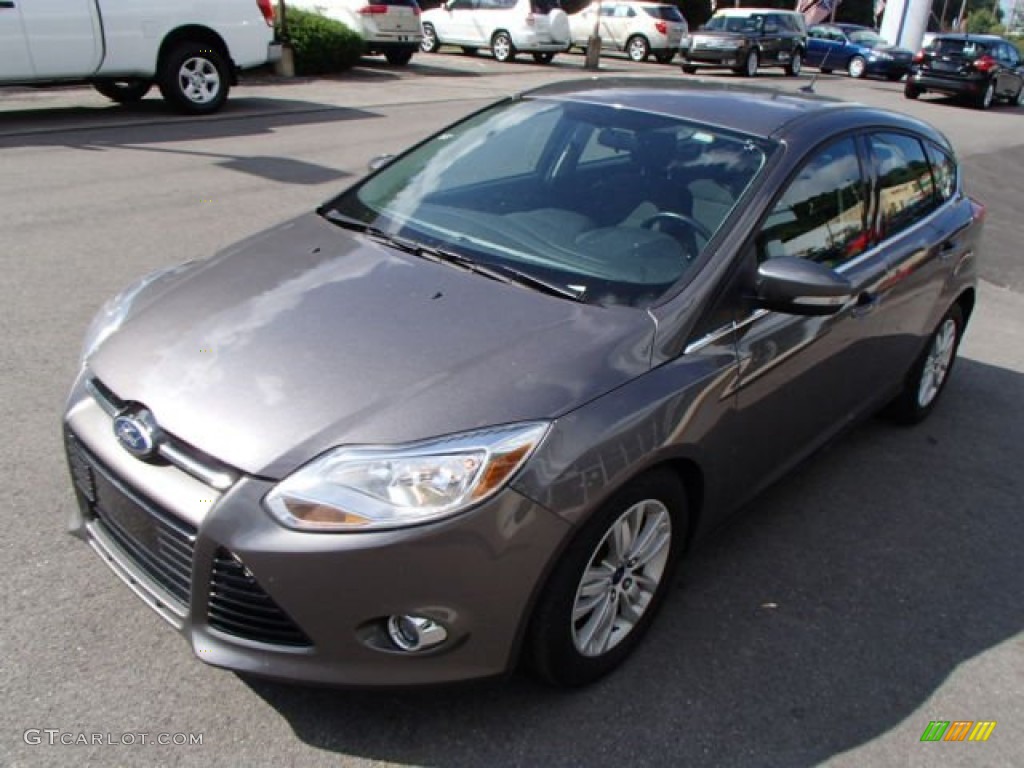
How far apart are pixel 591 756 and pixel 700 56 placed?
25903mm

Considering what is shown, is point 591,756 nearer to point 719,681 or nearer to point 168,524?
point 719,681

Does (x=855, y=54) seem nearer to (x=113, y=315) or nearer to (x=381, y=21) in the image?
(x=381, y=21)

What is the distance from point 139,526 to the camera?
2.38 meters

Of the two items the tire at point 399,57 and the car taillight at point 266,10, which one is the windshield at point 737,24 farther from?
the car taillight at point 266,10

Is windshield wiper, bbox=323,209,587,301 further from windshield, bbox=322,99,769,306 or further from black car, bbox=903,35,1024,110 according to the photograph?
black car, bbox=903,35,1024,110

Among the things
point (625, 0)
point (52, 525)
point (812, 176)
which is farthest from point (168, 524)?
point (625, 0)

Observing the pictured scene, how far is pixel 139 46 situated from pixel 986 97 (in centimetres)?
2052

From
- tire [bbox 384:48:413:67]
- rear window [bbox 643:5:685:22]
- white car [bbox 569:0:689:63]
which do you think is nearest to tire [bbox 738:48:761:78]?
white car [bbox 569:0:689:63]

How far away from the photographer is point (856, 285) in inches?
135

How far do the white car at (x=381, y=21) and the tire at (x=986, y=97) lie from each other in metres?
14.1

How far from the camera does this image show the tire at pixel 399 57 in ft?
66.0

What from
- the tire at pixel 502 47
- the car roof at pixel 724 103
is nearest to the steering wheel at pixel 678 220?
the car roof at pixel 724 103

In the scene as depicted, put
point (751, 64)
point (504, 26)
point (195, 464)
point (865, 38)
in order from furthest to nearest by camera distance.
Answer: point (865, 38) → point (751, 64) → point (504, 26) → point (195, 464)

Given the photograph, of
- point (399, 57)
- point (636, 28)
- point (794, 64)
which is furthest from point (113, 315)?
point (794, 64)
